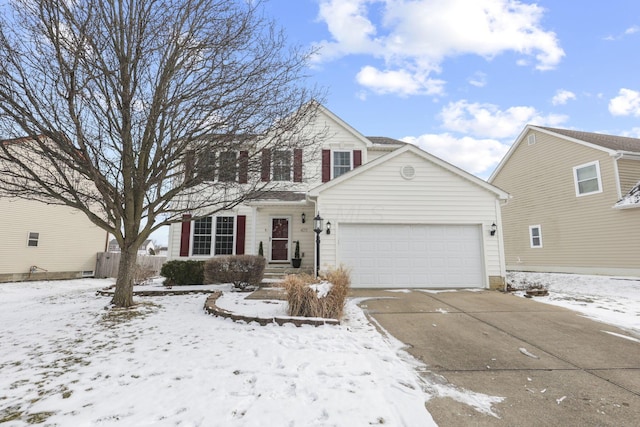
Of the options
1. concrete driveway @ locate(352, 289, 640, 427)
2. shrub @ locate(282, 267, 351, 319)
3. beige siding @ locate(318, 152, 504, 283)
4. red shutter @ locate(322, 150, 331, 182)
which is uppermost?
red shutter @ locate(322, 150, 331, 182)

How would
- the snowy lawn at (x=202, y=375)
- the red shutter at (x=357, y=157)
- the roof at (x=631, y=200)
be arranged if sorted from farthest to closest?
1. the red shutter at (x=357, y=157)
2. the roof at (x=631, y=200)
3. the snowy lawn at (x=202, y=375)

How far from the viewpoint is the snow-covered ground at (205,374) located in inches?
97.3

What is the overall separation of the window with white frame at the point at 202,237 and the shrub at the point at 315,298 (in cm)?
794

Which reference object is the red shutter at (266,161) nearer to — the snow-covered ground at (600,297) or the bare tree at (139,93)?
the bare tree at (139,93)

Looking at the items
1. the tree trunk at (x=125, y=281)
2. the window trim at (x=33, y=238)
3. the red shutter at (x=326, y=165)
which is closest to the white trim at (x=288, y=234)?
the red shutter at (x=326, y=165)

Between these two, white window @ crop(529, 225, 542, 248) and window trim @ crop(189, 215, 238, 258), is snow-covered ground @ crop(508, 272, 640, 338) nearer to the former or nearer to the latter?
white window @ crop(529, 225, 542, 248)

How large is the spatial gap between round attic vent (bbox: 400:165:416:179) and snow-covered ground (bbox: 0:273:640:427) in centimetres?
597

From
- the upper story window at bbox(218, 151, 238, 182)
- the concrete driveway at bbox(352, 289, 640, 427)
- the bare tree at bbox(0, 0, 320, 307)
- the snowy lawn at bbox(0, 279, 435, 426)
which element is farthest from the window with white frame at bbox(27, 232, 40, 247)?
the concrete driveway at bbox(352, 289, 640, 427)

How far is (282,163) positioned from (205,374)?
16.3 feet

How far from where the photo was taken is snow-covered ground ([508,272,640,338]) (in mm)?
6180

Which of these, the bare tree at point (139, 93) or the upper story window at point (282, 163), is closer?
the bare tree at point (139, 93)

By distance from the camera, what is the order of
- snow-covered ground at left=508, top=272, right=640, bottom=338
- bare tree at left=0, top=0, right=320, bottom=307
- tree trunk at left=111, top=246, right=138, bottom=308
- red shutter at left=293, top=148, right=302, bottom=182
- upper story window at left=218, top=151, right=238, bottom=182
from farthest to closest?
red shutter at left=293, top=148, right=302, bottom=182 < tree trunk at left=111, top=246, right=138, bottom=308 < upper story window at left=218, top=151, right=238, bottom=182 < snow-covered ground at left=508, top=272, right=640, bottom=338 < bare tree at left=0, top=0, right=320, bottom=307

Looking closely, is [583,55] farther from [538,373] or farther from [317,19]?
[538,373]

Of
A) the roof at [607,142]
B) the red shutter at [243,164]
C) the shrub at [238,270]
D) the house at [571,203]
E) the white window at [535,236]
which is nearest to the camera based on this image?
the red shutter at [243,164]
